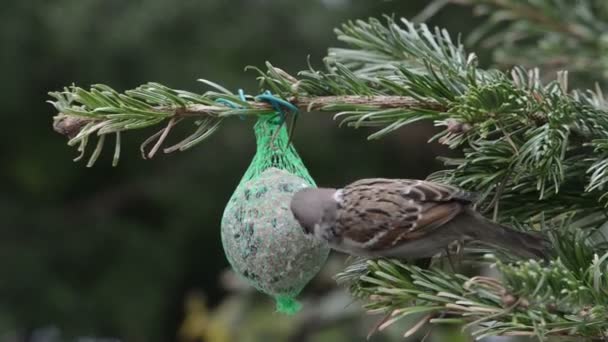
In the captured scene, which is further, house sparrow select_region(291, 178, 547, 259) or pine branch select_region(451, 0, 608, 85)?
pine branch select_region(451, 0, 608, 85)

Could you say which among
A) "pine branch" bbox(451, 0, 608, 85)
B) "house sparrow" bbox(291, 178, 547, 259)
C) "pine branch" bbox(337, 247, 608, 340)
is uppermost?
"pine branch" bbox(451, 0, 608, 85)

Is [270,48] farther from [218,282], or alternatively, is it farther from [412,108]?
[412,108]

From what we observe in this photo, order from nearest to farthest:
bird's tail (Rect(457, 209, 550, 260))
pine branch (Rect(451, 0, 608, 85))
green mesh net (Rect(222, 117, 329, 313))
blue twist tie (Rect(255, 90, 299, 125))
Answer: bird's tail (Rect(457, 209, 550, 260))
blue twist tie (Rect(255, 90, 299, 125))
green mesh net (Rect(222, 117, 329, 313))
pine branch (Rect(451, 0, 608, 85))

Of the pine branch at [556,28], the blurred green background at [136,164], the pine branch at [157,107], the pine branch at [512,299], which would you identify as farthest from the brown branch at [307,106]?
the blurred green background at [136,164]

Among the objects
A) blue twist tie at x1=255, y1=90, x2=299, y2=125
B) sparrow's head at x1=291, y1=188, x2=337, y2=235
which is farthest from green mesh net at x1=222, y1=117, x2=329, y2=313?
blue twist tie at x1=255, y1=90, x2=299, y2=125

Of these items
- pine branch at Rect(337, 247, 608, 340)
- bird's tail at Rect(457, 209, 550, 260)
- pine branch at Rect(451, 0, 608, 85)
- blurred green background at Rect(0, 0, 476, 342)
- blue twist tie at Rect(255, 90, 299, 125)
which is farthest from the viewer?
blurred green background at Rect(0, 0, 476, 342)

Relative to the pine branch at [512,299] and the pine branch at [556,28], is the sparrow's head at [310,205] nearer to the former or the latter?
the pine branch at [512,299]

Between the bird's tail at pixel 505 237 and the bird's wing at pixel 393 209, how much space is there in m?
0.03

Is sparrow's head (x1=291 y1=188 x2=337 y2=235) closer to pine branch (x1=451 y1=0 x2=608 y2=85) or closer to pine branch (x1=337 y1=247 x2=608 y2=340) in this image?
pine branch (x1=337 y1=247 x2=608 y2=340)

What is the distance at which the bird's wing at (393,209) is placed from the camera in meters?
1.65

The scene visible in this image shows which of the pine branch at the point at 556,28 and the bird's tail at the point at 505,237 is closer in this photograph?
the bird's tail at the point at 505,237

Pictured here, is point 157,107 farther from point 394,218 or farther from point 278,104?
point 394,218

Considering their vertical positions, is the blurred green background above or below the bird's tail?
above

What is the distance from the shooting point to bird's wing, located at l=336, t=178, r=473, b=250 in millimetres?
1645
